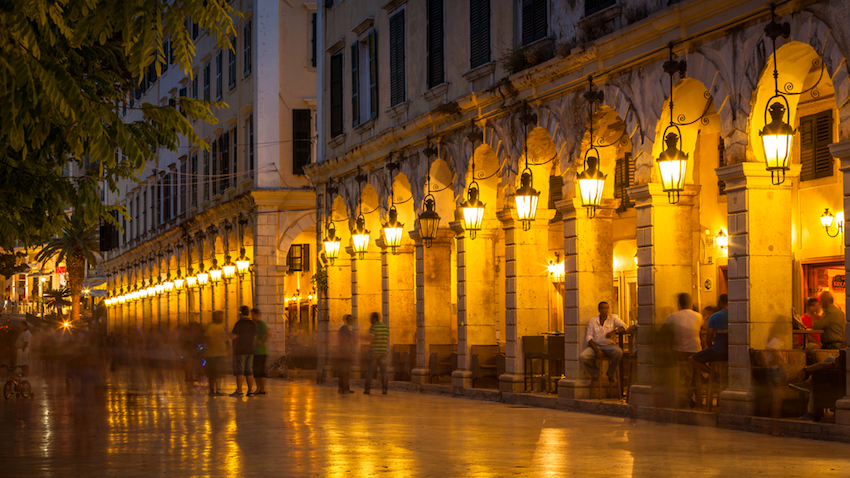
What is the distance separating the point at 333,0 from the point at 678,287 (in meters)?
17.1

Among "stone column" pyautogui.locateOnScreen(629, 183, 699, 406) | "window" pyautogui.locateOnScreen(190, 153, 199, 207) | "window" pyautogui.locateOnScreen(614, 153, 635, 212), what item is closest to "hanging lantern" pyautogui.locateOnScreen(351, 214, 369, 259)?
"window" pyautogui.locateOnScreen(614, 153, 635, 212)

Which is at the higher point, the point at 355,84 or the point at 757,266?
the point at 355,84

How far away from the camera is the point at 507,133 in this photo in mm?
21781

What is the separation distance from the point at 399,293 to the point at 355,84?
569cm

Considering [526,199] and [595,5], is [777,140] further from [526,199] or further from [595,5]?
[526,199]

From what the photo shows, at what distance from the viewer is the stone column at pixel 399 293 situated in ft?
89.2

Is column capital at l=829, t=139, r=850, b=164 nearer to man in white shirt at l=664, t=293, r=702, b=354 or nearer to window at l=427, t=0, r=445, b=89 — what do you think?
man in white shirt at l=664, t=293, r=702, b=354

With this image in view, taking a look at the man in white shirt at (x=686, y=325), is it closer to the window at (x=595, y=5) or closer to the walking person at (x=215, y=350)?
the window at (x=595, y=5)

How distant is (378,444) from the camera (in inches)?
514

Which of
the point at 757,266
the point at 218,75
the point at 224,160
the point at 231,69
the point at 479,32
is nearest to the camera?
the point at 757,266

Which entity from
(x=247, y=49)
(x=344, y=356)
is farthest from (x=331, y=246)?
(x=247, y=49)

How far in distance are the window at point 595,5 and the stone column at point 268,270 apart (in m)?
20.2

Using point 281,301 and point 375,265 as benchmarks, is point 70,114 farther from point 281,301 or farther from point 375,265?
point 281,301

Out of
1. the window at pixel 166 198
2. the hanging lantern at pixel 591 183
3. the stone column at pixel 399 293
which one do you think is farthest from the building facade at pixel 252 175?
the hanging lantern at pixel 591 183
